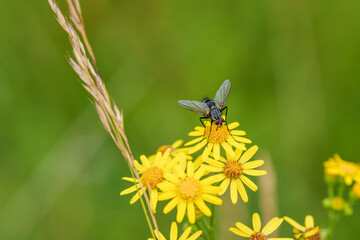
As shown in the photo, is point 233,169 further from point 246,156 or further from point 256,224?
point 256,224

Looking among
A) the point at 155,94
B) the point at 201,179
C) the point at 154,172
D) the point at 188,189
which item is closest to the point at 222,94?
the point at 201,179

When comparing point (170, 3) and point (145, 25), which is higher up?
point (170, 3)

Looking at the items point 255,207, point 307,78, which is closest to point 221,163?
point 255,207

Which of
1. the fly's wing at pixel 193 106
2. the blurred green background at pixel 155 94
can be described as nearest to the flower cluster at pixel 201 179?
the fly's wing at pixel 193 106

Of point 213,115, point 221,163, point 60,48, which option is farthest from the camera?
point 60,48

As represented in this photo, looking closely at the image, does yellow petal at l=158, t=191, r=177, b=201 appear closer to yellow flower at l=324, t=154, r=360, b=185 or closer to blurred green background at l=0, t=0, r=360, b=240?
yellow flower at l=324, t=154, r=360, b=185

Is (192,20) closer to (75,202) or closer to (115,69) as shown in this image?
Answer: (115,69)

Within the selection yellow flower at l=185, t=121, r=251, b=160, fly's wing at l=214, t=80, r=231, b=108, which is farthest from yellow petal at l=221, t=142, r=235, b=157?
fly's wing at l=214, t=80, r=231, b=108

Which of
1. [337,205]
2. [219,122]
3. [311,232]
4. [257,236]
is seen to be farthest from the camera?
[219,122]
